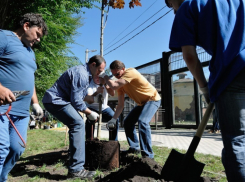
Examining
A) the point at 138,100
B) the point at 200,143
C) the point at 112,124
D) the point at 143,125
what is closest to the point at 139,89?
the point at 138,100

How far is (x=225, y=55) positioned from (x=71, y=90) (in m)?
1.93

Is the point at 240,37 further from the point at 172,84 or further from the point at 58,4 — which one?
the point at 172,84

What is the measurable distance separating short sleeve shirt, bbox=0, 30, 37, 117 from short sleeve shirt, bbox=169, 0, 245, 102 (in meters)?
1.47

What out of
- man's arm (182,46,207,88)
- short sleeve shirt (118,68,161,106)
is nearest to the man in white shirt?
short sleeve shirt (118,68,161,106)

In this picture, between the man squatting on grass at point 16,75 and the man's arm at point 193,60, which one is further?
the man squatting on grass at point 16,75

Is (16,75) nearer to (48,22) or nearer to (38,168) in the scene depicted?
(38,168)

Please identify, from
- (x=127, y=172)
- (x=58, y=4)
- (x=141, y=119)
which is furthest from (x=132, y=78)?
(x=58, y=4)

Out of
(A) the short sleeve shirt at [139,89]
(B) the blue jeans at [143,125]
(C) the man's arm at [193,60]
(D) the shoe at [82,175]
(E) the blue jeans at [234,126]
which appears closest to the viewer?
(E) the blue jeans at [234,126]

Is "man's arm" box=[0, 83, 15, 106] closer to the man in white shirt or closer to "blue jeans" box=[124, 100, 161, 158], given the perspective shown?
"blue jeans" box=[124, 100, 161, 158]

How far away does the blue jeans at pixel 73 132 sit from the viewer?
2.77m

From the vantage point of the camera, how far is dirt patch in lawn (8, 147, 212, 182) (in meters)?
2.43

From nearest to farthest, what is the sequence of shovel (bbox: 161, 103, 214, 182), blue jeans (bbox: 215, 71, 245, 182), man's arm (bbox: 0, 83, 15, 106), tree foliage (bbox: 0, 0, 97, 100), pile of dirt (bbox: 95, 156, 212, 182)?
blue jeans (bbox: 215, 71, 245, 182), man's arm (bbox: 0, 83, 15, 106), shovel (bbox: 161, 103, 214, 182), pile of dirt (bbox: 95, 156, 212, 182), tree foliage (bbox: 0, 0, 97, 100)

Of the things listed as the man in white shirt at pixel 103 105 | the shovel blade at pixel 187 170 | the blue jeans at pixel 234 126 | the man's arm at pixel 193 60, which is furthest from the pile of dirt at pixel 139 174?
the man in white shirt at pixel 103 105

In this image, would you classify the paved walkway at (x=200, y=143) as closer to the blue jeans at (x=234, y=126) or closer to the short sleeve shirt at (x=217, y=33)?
the blue jeans at (x=234, y=126)
